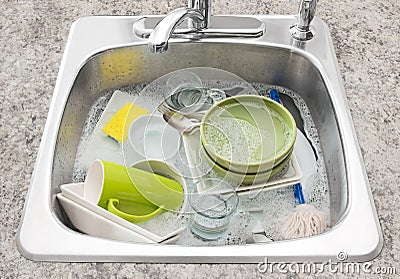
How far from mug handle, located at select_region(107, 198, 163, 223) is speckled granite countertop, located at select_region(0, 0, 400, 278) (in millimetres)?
137

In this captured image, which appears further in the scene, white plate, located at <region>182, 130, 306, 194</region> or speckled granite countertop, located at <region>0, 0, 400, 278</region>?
white plate, located at <region>182, 130, 306, 194</region>

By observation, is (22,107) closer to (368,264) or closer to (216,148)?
(216,148)

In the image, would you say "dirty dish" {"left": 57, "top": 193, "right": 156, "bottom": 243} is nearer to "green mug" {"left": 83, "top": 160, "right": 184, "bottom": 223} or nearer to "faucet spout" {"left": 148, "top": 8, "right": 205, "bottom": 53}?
"green mug" {"left": 83, "top": 160, "right": 184, "bottom": 223}

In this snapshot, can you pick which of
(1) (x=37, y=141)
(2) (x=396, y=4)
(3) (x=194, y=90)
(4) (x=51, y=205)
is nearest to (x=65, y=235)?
(4) (x=51, y=205)

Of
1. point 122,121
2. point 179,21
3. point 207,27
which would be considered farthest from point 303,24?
point 122,121

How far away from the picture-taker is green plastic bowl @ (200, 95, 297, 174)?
1.06 meters

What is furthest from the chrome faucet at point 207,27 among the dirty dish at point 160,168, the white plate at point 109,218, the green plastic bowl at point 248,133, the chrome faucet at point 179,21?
the white plate at point 109,218

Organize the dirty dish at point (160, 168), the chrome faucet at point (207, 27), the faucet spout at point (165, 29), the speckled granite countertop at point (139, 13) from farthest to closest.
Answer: the chrome faucet at point (207, 27) < the dirty dish at point (160, 168) < the faucet spout at point (165, 29) < the speckled granite countertop at point (139, 13)

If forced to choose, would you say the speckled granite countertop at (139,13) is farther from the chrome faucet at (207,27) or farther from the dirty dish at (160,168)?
the dirty dish at (160,168)

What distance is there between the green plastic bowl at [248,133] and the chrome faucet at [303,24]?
16 cm

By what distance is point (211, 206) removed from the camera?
1041 millimetres

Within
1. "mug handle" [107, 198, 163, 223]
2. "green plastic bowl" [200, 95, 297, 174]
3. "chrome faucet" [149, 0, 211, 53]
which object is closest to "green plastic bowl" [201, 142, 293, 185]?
"green plastic bowl" [200, 95, 297, 174]

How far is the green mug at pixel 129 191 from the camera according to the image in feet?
3.35

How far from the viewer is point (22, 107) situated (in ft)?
3.55
